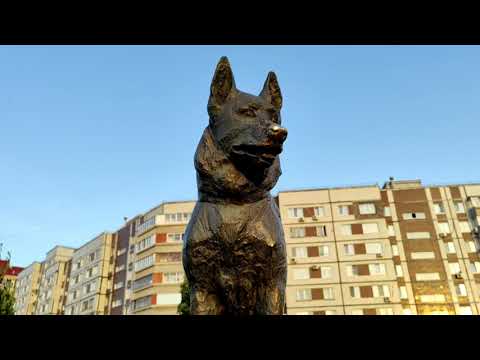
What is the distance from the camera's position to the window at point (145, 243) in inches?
1548

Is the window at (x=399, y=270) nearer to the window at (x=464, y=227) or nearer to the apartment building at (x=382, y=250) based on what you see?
the apartment building at (x=382, y=250)

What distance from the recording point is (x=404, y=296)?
Result: 1425 inches

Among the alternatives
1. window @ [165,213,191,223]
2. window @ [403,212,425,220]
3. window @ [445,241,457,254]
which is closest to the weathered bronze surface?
window @ [165,213,191,223]

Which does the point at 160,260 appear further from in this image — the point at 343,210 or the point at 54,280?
the point at 54,280

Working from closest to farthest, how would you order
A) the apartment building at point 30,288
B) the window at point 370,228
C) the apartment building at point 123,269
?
the window at point 370,228
the apartment building at point 123,269
the apartment building at point 30,288

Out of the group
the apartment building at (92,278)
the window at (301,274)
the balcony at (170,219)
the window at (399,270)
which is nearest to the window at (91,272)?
the apartment building at (92,278)

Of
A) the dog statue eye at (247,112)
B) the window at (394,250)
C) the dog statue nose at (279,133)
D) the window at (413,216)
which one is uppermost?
the window at (413,216)

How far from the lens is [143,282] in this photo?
39.0 meters

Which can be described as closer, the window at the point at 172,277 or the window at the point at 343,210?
the window at the point at 172,277

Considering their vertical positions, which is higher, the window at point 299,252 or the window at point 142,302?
the window at point 299,252

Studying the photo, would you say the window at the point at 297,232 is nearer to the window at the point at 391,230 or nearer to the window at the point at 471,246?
the window at the point at 391,230

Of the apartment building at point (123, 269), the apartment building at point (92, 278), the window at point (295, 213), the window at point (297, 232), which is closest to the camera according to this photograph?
the window at point (297, 232)

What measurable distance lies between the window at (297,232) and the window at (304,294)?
5.04 meters
